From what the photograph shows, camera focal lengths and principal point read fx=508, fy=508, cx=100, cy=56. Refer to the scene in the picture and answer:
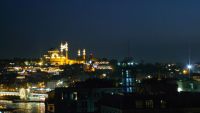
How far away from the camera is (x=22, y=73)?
10044 centimetres

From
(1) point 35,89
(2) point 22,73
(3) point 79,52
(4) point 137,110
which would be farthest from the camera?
(3) point 79,52

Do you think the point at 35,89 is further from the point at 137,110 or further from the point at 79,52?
the point at 137,110

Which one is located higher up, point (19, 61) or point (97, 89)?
point (19, 61)

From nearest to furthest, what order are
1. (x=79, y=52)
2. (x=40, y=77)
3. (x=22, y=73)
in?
(x=40, y=77) → (x=22, y=73) → (x=79, y=52)

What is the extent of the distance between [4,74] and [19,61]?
2313 centimetres

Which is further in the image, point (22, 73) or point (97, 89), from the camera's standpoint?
point (22, 73)

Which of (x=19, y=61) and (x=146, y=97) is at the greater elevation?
(x=19, y=61)

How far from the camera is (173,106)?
15.4m

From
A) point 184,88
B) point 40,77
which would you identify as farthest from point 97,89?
point 40,77

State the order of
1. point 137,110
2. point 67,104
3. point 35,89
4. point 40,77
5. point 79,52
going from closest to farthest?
point 137,110 < point 67,104 < point 35,89 < point 40,77 < point 79,52

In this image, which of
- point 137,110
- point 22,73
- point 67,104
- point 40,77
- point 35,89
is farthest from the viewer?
point 22,73

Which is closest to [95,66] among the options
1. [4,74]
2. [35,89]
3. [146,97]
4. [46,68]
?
[46,68]

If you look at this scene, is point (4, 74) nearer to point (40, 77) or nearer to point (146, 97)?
point (40, 77)

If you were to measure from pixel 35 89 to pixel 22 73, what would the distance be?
27008mm
